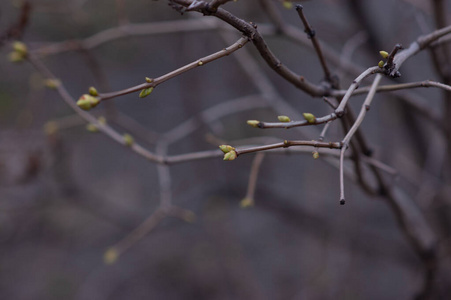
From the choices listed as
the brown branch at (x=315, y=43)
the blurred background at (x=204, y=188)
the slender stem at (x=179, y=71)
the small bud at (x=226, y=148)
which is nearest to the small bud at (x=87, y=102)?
the slender stem at (x=179, y=71)

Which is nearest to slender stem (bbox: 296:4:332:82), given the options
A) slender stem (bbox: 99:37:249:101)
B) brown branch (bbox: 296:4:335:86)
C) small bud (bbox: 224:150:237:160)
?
brown branch (bbox: 296:4:335:86)

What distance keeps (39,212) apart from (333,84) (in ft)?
8.01

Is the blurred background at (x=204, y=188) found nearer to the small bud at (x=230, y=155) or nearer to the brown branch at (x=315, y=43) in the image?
the brown branch at (x=315, y=43)

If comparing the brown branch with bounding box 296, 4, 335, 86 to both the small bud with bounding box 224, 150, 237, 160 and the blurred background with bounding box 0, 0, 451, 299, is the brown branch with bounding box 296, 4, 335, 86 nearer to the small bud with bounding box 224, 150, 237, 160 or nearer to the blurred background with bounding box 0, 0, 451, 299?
the small bud with bounding box 224, 150, 237, 160

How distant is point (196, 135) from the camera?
8.30ft

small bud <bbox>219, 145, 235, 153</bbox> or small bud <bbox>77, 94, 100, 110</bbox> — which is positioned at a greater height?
small bud <bbox>77, 94, 100, 110</bbox>

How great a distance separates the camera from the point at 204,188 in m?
2.63

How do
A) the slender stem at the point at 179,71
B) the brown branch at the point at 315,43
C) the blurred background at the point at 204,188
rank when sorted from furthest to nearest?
1. the blurred background at the point at 204,188
2. the brown branch at the point at 315,43
3. the slender stem at the point at 179,71

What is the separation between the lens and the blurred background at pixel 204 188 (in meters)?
2.29

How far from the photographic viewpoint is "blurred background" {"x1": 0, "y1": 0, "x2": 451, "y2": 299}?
7.53 feet

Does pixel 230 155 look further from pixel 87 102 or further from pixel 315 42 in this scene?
pixel 315 42

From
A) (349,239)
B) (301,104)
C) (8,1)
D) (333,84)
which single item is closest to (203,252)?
(349,239)

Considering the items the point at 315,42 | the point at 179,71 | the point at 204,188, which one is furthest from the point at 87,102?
the point at 204,188

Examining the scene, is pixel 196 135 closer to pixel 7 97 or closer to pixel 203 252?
pixel 203 252
